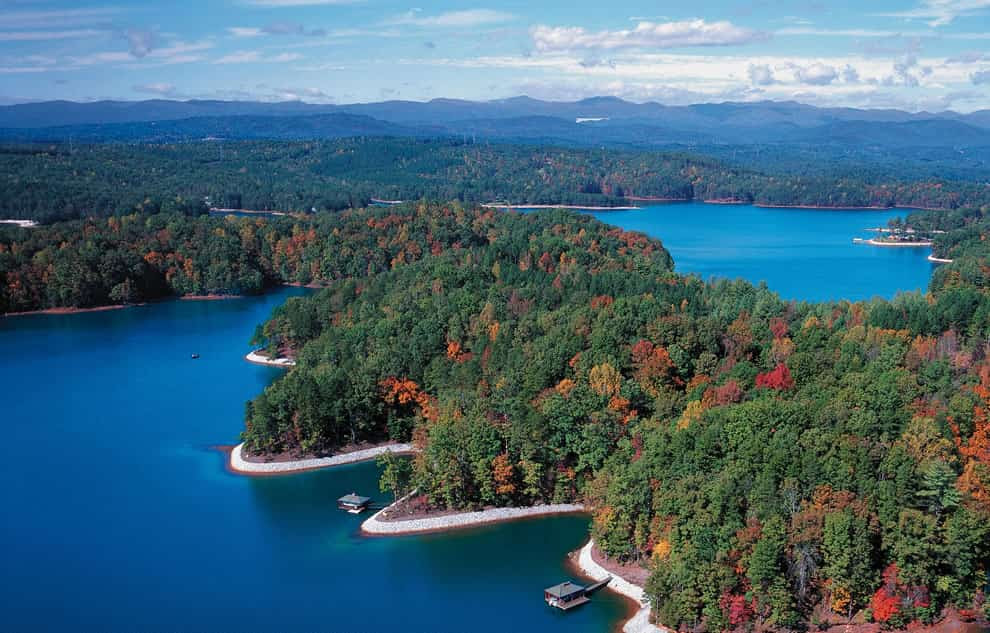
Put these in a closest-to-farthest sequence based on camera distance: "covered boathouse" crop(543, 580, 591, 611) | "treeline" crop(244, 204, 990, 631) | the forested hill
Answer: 1. "treeline" crop(244, 204, 990, 631)
2. "covered boathouse" crop(543, 580, 591, 611)
3. the forested hill

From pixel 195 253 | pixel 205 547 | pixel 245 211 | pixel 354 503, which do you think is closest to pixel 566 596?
pixel 354 503

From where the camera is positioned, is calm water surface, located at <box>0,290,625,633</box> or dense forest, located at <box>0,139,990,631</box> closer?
dense forest, located at <box>0,139,990,631</box>

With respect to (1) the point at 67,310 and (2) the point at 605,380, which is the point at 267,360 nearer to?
(2) the point at 605,380

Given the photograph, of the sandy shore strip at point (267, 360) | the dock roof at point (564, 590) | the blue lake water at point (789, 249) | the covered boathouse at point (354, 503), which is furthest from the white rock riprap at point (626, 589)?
the blue lake water at point (789, 249)

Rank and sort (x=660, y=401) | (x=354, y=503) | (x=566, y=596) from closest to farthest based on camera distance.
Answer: (x=566, y=596) < (x=354, y=503) < (x=660, y=401)

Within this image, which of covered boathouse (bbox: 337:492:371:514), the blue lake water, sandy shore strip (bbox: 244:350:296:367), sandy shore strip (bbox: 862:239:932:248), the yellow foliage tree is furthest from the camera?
sandy shore strip (bbox: 862:239:932:248)

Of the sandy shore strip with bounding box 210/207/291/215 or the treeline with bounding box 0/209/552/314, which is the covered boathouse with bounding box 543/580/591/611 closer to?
the treeline with bounding box 0/209/552/314

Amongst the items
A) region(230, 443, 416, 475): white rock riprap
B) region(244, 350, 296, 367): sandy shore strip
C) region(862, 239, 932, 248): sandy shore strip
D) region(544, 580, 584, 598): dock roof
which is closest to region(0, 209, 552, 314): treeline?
region(244, 350, 296, 367): sandy shore strip

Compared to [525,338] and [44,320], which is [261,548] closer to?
[525,338]
